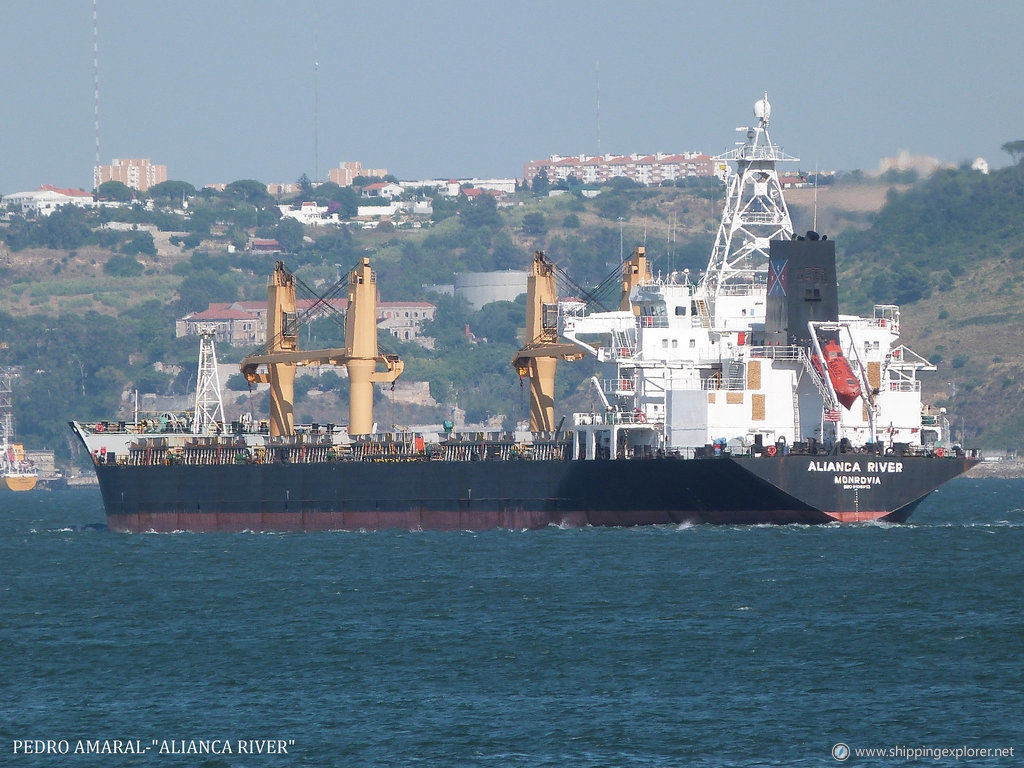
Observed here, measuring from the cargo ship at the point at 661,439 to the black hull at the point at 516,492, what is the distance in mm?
68

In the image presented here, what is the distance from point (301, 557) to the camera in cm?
5769

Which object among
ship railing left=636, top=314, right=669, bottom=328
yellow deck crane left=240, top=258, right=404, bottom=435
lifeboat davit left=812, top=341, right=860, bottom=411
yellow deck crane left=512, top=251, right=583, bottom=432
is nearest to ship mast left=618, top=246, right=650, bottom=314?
yellow deck crane left=512, top=251, right=583, bottom=432

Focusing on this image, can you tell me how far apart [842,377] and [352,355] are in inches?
834

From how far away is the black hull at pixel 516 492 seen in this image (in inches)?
2245

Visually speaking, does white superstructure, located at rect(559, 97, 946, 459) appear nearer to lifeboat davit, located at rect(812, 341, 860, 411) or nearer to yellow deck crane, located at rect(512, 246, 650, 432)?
lifeboat davit, located at rect(812, 341, 860, 411)

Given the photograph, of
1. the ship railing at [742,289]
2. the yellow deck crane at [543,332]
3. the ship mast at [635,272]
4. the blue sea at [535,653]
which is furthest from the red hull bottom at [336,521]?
the ship mast at [635,272]

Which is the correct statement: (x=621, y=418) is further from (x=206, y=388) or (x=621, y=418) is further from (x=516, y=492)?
(x=206, y=388)

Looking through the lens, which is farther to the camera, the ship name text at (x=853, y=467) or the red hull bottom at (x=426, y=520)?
the red hull bottom at (x=426, y=520)

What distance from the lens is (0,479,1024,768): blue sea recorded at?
3006cm

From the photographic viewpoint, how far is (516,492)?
6388 cm

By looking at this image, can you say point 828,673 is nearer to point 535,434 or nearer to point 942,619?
point 942,619

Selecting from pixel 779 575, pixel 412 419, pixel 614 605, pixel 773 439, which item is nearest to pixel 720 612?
pixel 614 605

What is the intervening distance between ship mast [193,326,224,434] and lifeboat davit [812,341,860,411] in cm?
2977

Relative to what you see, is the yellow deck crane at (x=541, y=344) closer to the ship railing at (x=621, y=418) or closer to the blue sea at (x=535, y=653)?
the ship railing at (x=621, y=418)
